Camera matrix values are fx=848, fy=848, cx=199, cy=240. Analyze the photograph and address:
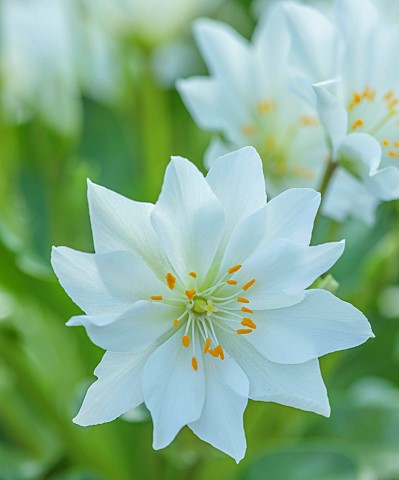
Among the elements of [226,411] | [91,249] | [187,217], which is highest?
[187,217]

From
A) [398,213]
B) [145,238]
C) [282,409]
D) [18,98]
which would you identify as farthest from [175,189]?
[18,98]

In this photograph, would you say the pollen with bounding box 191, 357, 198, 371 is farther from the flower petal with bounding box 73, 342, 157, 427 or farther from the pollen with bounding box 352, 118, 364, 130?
the pollen with bounding box 352, 118, 364, 130

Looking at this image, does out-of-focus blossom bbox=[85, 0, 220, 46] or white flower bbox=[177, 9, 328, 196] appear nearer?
white flower bbox=[177, 9, 328, 196]

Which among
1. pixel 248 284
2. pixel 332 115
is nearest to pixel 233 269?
pixel 248 284

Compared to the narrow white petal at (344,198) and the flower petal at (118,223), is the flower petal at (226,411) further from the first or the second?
the narrow white petal at (344,198)

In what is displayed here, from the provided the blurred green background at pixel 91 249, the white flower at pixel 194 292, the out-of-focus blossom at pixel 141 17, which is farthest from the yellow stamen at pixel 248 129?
the out-of-focus blossom at pixel 141 17

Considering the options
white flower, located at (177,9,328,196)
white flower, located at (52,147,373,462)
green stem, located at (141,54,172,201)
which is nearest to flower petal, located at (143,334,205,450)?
white flower, located at (52,147,373,462)

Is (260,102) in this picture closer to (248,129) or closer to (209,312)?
(248,129)
